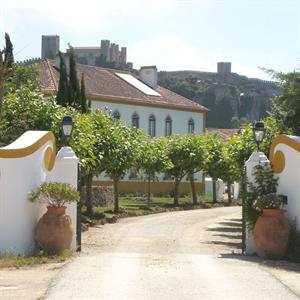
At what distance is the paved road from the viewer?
9.33m

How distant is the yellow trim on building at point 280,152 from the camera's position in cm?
1423

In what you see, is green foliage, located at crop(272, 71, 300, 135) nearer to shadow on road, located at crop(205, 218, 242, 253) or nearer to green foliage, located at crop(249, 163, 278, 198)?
green foliage, located at crop(249, 163, 278, 198)

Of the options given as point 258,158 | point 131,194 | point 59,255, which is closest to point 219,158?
point 131,194

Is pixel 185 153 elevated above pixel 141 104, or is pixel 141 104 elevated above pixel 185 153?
pixel 141 104

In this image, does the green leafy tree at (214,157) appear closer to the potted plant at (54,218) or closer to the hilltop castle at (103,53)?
the potted plant at (54,218)

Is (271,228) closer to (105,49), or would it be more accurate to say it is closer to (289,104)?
(289,104)

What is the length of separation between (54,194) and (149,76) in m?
48.7

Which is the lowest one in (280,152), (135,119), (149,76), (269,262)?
(269,262)

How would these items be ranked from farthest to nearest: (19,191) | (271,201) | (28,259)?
1. (271,201)
2. (19,191)
3. (28,259)

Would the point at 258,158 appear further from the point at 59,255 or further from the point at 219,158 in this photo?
the point at 219,158

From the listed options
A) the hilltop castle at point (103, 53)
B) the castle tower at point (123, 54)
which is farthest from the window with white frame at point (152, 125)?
the castle tower at point (123, 54)

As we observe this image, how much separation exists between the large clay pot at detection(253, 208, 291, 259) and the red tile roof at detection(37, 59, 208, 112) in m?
32.8

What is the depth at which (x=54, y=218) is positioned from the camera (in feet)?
43.7

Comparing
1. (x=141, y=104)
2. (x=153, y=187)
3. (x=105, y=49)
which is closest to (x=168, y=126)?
(x=141, y=104)
